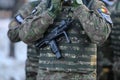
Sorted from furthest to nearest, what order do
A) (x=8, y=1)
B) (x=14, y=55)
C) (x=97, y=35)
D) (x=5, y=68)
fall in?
1. (x=8, y=1)
2. (x=14, y=55)
3. (x=5, y=68)
4. (x=97, y=35)

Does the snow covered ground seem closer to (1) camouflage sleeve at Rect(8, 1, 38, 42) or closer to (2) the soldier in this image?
(1) camouflage sleeve at Rect(8, 1, 38, 42)

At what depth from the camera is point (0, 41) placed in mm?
17172

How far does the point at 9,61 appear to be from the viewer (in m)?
14.8

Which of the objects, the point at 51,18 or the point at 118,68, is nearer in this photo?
the point at 51,18

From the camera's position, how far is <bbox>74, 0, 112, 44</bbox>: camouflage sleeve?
6062 mm

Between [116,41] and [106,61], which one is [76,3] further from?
[106,61]

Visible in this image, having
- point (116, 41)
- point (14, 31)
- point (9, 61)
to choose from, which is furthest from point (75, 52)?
point (9, 61)

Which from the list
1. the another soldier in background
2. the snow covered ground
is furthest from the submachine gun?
the snow covered ground

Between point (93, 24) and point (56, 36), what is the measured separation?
0.48m

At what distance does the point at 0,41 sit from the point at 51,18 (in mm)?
11078

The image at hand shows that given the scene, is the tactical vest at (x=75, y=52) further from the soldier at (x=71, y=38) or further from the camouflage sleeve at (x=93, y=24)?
the camouflage sleeve at (x=93, y=24)

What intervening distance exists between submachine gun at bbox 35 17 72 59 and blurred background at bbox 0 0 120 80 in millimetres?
1587

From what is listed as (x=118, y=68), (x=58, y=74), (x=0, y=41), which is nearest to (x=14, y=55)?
(x=0, y=41)

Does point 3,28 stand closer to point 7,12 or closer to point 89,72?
point 7,12
